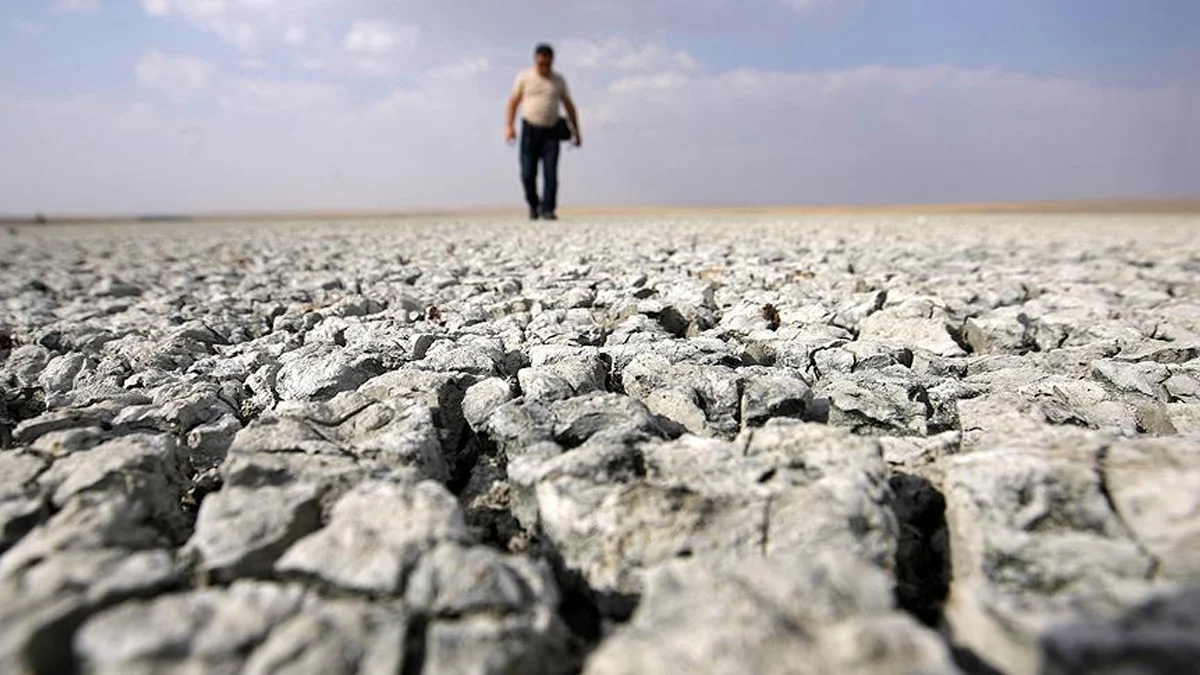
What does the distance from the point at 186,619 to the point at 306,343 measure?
1412mm

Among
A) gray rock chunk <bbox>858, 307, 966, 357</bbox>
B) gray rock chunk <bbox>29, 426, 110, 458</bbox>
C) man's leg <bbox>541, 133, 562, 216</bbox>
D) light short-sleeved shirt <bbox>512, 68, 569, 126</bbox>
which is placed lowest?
gray rock chunk <bbox>29, 426, 110, 458</bbox>

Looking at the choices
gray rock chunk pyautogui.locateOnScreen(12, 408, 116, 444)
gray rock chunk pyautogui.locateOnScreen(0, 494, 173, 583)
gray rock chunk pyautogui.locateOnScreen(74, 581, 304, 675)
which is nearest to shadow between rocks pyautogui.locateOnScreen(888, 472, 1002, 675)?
gray rock chunk pyautogui.locateOnScreen(74, 581, 304, 675)

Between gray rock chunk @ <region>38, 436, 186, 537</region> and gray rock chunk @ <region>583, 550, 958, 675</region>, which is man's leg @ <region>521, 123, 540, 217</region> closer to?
gray rock chunk @ <region>38, 436, 186, 537</region>

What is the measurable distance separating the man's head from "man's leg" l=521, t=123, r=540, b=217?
1.83 feet

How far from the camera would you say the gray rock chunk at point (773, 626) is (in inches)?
25.6

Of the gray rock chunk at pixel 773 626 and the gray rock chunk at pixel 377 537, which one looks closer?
the gray rock chunk at pixel 773 626

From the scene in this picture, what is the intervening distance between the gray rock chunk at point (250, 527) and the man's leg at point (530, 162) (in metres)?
6.29

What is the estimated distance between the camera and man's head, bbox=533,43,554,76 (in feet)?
21.4

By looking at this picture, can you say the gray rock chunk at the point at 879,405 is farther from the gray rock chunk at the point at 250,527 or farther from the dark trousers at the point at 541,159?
the dark trousers at the point at 541,159

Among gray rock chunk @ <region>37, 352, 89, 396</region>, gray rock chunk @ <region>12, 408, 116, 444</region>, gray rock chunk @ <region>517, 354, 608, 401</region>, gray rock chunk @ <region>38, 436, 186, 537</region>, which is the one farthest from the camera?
gray rock chunk @ <region>37, 352, 89, 396</region>

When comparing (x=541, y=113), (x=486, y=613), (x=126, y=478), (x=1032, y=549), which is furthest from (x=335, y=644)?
(x=541, y=113)

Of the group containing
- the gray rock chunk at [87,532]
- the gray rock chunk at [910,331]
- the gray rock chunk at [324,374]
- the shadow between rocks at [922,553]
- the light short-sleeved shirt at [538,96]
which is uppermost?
the light short-sleeved shirt at [538,96]

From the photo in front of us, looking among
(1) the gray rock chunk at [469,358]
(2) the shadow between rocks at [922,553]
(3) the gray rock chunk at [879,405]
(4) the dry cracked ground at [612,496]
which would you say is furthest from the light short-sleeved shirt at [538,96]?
(2) the shadow between rocks at [922,553]

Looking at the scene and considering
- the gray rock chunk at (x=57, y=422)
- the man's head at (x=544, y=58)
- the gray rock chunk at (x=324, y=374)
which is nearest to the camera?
the gray rock chunk at (x=57, y=422)
